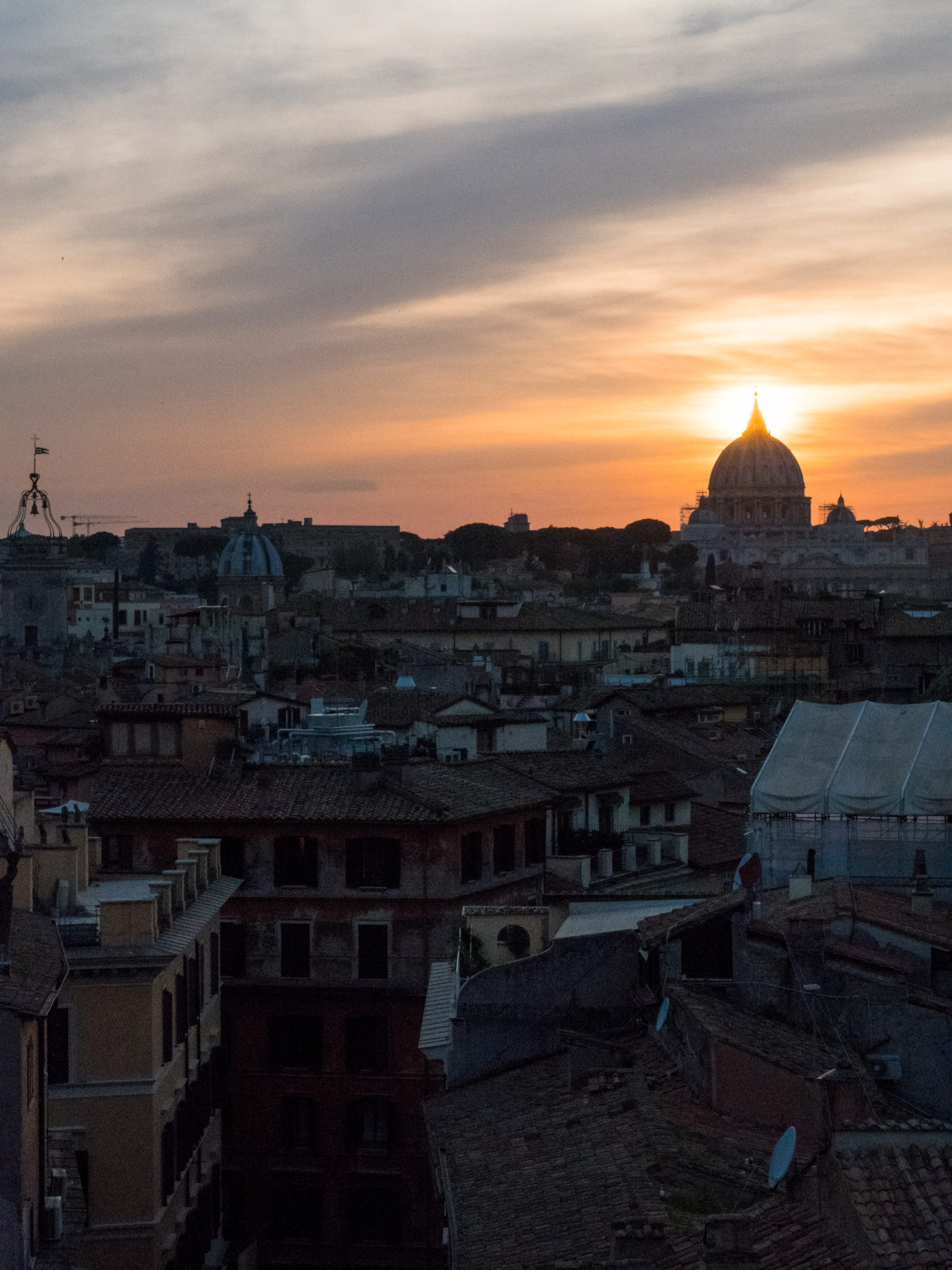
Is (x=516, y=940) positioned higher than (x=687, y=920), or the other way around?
(x=687, y=920)

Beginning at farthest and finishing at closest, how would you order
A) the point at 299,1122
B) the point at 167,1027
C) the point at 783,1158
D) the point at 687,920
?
the point at 299,1122
the point at 167,1027
the point at 687,920
the point at 783,1158

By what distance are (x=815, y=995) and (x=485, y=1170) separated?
2.66 meters

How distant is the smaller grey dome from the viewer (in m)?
106

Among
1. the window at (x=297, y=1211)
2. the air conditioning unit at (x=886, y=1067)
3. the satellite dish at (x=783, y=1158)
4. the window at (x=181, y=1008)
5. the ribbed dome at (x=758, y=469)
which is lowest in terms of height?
the window at (x=297, y=1211)

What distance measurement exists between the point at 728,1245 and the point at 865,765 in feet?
34.9

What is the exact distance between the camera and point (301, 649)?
206ft

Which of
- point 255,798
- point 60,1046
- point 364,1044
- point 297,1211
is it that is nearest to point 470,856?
point 364,1044

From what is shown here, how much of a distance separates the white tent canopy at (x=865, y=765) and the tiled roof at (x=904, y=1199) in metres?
9.03

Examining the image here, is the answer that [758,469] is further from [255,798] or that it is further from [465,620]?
[255,798]

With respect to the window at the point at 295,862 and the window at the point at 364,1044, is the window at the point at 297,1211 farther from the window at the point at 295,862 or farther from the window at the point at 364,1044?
the window at the point at 295,862

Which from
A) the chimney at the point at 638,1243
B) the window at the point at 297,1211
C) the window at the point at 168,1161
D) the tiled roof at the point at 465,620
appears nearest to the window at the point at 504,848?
the window at the point at 297,1211

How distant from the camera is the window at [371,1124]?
881 inches

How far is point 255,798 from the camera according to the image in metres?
23.5

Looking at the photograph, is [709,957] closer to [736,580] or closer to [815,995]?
[815,995]
